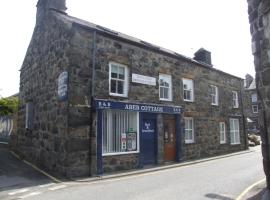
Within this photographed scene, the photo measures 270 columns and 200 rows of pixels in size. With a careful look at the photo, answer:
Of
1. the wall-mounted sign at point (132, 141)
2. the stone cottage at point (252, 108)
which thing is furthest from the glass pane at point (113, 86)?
the stone cottage at point (252, 108)

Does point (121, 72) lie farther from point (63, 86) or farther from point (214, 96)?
point (214, 96)

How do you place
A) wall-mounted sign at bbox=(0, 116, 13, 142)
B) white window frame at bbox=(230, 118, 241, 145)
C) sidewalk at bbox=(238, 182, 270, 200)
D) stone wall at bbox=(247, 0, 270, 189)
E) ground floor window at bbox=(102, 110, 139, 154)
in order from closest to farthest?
stone wall at bbox=(247, 0, 270, 189)
sidewalk at bbox=(238, 182, 270, 200)
ground floor window at bbox=(102, 110, 139, 154)
white window frame at bbox=(230, 118, 241, 145)
wall-mounted sign at bbox=(0, 116, 13, 142)

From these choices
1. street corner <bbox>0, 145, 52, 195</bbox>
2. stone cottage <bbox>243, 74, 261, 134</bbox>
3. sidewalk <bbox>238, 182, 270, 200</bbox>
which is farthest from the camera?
stone cottage <bbox>243, 74, 261, 134</bbox>

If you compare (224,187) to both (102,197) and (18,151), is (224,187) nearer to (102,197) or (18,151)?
(102,197)

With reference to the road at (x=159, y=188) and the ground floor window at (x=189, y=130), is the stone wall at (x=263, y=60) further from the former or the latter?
the ground floor window at (x=189, y=130)

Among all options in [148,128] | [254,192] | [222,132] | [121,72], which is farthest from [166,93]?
[254,192]

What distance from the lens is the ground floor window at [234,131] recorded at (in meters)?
20.2

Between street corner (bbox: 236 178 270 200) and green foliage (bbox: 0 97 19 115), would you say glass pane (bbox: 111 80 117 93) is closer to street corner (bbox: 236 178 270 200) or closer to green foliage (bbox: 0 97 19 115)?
street corner (bbox: 236 178 270 200)

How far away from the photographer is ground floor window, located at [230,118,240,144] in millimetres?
20219

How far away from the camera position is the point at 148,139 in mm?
13336

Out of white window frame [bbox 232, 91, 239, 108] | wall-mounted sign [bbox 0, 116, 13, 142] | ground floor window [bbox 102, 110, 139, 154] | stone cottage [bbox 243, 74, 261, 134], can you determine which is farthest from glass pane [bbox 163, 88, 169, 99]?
stone cottage [bbox 243, 74, 261, 134]

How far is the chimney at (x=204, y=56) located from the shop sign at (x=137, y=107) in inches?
291

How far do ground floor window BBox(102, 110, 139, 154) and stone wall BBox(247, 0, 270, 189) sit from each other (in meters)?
6.85

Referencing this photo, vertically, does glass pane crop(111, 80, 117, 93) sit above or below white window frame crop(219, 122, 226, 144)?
above
